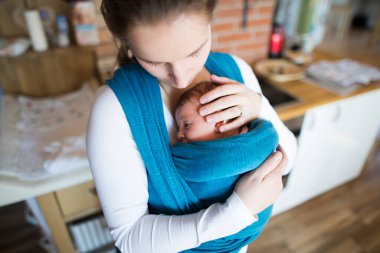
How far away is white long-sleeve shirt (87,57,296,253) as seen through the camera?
58 centimetres

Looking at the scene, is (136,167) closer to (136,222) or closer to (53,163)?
(136,222)

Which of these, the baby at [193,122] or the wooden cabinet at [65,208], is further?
the wooden cabinet at [65,208]

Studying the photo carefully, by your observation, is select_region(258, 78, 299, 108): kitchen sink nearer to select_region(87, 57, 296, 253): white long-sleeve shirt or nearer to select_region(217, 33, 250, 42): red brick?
select_region(217, 33, 250, 42): red brick

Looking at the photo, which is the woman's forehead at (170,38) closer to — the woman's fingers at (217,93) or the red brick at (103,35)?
the woman's fingers at (217,93)

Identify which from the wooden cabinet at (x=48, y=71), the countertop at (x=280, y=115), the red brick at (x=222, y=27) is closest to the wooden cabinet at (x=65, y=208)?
the countertop at (x=280, y=115)

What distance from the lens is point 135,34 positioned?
0.50 metres

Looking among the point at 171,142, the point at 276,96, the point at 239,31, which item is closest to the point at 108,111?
the point at 171,142

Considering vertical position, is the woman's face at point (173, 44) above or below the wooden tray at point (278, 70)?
above

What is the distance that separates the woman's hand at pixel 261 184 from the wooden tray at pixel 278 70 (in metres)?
1.07

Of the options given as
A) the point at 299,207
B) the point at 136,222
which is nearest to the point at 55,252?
the point at 136,222

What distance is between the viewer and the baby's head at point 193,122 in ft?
2.16

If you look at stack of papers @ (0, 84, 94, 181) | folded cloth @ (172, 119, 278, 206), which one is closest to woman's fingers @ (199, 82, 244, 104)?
folded cloth @ (172, 119, 278, 206)

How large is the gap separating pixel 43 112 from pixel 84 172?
0.53m

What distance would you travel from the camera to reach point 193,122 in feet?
2.17
